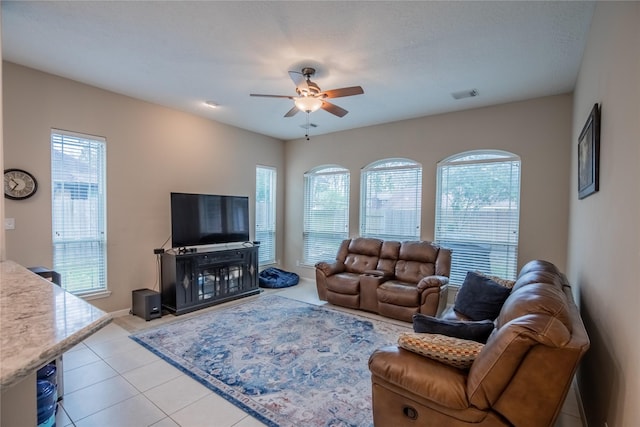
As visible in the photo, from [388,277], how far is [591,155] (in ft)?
9.63

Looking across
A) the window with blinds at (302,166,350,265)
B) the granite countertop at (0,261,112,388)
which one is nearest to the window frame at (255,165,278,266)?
the window with blinds at (302,166,350,265)

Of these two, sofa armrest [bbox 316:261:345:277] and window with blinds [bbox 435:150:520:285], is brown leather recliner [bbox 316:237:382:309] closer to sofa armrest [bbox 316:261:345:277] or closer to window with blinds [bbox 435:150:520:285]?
sofa armrest [bbox 316:261:345:277]

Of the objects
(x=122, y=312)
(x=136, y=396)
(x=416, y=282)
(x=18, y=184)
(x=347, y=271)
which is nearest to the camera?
(x=136, y=396)

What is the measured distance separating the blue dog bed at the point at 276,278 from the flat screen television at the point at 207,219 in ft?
3.08

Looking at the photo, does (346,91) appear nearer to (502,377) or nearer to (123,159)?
(502,377)

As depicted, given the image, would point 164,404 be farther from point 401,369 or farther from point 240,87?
point 240,87

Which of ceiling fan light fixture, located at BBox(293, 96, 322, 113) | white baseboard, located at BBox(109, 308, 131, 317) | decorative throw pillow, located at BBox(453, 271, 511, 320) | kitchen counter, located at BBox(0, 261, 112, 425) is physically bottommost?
white baseboard, located at BBox(109, 308, 131, 317)

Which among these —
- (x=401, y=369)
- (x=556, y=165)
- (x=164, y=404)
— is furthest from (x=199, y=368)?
(x=556, y=165)

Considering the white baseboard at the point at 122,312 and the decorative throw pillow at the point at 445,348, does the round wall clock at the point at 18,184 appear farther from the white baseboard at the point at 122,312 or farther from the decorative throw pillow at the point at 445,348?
the decorative throw pillow at the point at 445,348

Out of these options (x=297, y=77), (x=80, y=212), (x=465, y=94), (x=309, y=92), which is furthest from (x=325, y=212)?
(x=80, y=212)

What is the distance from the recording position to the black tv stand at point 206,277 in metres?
4.30

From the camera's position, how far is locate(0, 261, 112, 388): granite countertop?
2.58 feet

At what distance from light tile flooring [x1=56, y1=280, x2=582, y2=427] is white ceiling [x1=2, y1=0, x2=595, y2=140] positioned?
299cm

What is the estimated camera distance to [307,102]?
3223mm
